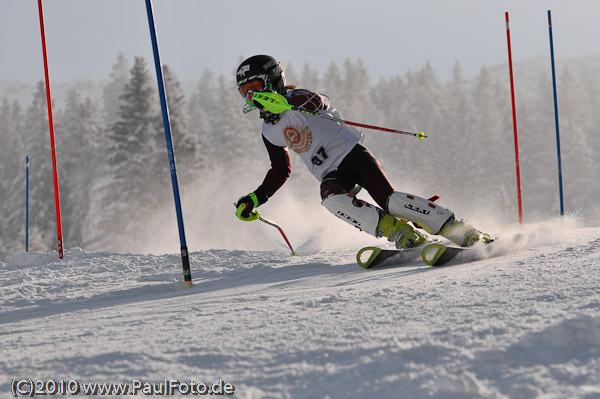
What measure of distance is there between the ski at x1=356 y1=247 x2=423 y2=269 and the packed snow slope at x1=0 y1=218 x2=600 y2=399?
0.63 metres

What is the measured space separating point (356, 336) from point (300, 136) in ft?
8.14

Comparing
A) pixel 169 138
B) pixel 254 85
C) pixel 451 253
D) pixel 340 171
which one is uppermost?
pixel 254 85

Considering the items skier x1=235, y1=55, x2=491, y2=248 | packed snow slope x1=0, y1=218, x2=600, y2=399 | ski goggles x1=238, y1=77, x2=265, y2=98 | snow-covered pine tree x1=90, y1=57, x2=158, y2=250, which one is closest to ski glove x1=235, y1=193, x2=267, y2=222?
skier x1=235, y1=55, x2=491, y2=248

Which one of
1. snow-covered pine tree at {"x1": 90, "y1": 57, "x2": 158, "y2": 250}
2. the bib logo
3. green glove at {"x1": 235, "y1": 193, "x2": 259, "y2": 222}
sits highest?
snow-covered pine tree at {"x1": 90, "y1": 57, "x2": 158, "y2": 250}

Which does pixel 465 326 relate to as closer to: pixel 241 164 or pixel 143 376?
pixel 143 376

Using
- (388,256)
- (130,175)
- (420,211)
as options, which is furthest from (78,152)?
(420,211)

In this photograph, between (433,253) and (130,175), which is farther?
(130,175)

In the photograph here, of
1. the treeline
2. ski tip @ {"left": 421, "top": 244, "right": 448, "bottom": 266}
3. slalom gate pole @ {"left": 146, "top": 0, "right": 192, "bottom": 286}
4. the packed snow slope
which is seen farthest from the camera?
the treeline

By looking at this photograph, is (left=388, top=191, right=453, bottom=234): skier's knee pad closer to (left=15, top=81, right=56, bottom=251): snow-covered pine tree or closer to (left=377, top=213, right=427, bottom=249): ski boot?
(left=377, top=213, right=427, bottom=249): ski boot

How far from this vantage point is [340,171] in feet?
13.4

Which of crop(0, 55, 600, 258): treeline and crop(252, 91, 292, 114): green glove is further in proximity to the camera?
crop(0, 55, 600, 258): treeline

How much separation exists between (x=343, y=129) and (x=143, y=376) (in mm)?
2884

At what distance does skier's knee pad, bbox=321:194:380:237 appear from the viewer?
383 cm

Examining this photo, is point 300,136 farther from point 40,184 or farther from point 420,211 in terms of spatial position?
point 40,184
